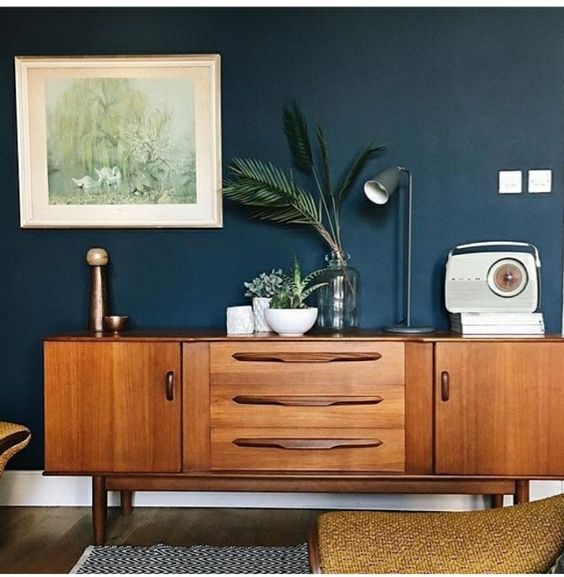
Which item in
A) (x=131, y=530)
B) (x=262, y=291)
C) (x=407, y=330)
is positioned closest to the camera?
(x=407, y=330)

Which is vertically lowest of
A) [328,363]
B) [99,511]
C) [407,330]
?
[99,511]

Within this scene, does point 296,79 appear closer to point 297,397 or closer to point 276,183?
point 276,183

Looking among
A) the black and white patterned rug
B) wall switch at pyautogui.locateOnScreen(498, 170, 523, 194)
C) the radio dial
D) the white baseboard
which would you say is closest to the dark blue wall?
wall switch at pyautogui.locateOnScreen(498, 170, 523, 194)

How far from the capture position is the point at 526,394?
8.22ft

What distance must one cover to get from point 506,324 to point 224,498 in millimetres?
1347

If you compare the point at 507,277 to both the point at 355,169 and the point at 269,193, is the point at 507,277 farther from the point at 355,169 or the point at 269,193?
the point at 269,193

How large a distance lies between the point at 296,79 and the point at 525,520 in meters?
2.17

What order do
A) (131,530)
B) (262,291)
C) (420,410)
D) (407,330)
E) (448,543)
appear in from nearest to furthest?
(448,543) < (420,410) < (407,330) < (131,530) < (262,291)

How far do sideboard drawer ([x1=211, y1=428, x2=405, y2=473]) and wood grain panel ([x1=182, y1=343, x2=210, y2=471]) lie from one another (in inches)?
7.2

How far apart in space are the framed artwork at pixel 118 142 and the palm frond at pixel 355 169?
502 millimetres

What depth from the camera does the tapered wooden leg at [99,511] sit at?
262 cm

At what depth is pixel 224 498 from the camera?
299cm

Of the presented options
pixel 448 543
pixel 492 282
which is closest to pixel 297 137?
pixel 492 282

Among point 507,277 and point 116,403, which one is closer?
point 116,403
